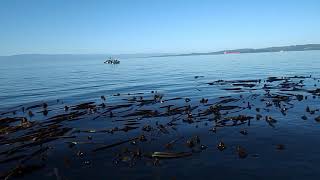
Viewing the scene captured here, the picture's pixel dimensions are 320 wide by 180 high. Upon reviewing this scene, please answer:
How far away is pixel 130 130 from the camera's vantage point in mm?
17250

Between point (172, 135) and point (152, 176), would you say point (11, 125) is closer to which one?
point (172, 135)

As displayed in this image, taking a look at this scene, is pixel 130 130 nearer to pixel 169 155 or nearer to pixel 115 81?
pixel 169 155

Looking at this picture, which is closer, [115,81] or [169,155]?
[169,155]

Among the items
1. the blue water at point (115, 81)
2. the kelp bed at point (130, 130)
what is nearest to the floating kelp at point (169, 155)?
the kelp bed at point (130, 130)

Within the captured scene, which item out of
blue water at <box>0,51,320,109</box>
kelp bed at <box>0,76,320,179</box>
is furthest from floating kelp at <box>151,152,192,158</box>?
blue water at <box>0,51,320,109</box>

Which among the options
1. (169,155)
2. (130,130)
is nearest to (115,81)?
(130,130)

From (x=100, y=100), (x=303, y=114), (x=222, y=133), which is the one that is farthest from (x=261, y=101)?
(x=100, y=100)

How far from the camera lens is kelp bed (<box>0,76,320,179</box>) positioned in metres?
12.8

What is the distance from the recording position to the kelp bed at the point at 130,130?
41.9ft

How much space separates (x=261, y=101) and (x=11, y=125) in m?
18.2

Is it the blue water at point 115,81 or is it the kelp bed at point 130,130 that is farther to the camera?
the blue water at point 115,81

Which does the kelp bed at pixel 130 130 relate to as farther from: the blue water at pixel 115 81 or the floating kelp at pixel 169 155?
the blue water at pixel 115 81

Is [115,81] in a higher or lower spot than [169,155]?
lower

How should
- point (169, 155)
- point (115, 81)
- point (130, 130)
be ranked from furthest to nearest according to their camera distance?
point (115, 81) → point (130, 130) → point (169, 155)
